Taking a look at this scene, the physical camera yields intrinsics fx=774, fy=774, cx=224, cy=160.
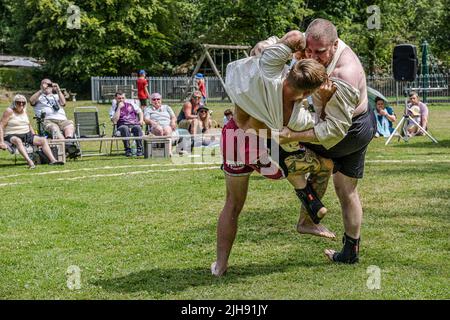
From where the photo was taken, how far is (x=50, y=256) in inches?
259

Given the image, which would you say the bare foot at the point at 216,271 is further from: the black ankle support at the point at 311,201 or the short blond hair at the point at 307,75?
the short blond hair at the point at 307,75

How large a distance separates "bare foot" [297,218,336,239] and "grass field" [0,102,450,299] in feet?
0.68

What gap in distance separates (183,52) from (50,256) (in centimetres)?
4922

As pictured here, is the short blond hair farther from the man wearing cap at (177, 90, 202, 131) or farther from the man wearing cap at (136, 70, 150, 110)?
the man wearing cap at (136, 70, 150, 110)

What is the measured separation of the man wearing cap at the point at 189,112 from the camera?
1659cm

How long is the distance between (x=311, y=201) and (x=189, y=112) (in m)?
11.3

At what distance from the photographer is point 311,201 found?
18.5 ft

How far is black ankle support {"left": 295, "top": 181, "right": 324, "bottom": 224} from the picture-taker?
561 centimetres

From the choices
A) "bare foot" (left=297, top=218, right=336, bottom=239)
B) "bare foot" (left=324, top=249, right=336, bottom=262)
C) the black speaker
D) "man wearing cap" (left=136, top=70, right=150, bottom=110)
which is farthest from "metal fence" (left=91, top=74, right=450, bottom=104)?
"bare foot" (left=324, top=249, right=336, bottom=262)

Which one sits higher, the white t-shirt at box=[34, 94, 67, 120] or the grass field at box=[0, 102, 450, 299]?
the white t-shirt at box=[34, 94, 67, 120]

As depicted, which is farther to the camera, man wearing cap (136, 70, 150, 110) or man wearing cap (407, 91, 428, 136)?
man wearing cap (136, 70, 150, 110)

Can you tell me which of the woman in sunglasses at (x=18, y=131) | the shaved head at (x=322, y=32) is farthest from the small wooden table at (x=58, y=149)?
the shaved head at (x=322, y=32)

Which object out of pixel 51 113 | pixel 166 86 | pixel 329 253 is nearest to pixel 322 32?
pixel 329 253
